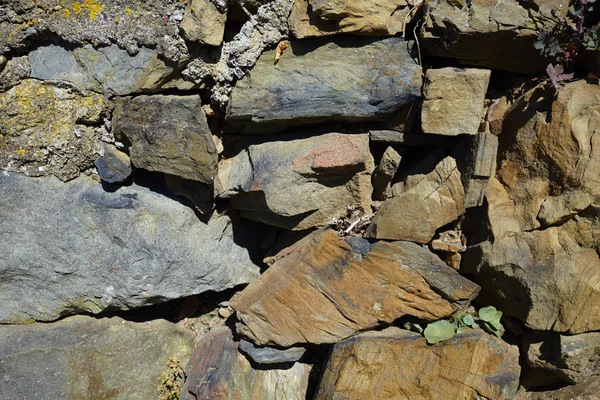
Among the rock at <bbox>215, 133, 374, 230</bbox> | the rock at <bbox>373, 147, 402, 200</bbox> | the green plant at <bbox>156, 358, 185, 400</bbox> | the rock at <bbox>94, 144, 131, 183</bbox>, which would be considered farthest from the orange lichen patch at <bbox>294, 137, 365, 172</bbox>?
the green plant at <bbox>156, 358, 185, 400</bbox>

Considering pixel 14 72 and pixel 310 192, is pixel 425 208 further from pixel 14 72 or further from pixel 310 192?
pixel 14 72

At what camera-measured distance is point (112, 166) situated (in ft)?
12.4

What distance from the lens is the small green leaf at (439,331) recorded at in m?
3.49

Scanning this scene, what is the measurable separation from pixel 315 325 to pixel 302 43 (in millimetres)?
1852

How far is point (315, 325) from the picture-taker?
372cm

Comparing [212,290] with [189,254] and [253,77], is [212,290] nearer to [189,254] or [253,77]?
[189,254]

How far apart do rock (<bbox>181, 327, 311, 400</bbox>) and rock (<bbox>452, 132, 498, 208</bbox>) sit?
167cm

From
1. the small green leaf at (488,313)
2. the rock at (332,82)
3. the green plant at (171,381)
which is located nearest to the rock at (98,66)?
the rock at (332,82)

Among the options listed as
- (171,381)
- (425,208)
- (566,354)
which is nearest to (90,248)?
(171,381)

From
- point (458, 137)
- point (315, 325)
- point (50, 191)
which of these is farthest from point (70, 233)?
point (458, 137)

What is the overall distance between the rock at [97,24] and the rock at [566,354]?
9.61 feet

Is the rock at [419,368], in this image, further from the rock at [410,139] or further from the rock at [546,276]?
the rock at [410,139]

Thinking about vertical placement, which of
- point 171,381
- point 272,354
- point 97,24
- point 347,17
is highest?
point 347,17

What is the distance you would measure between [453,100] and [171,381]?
2.81 m
